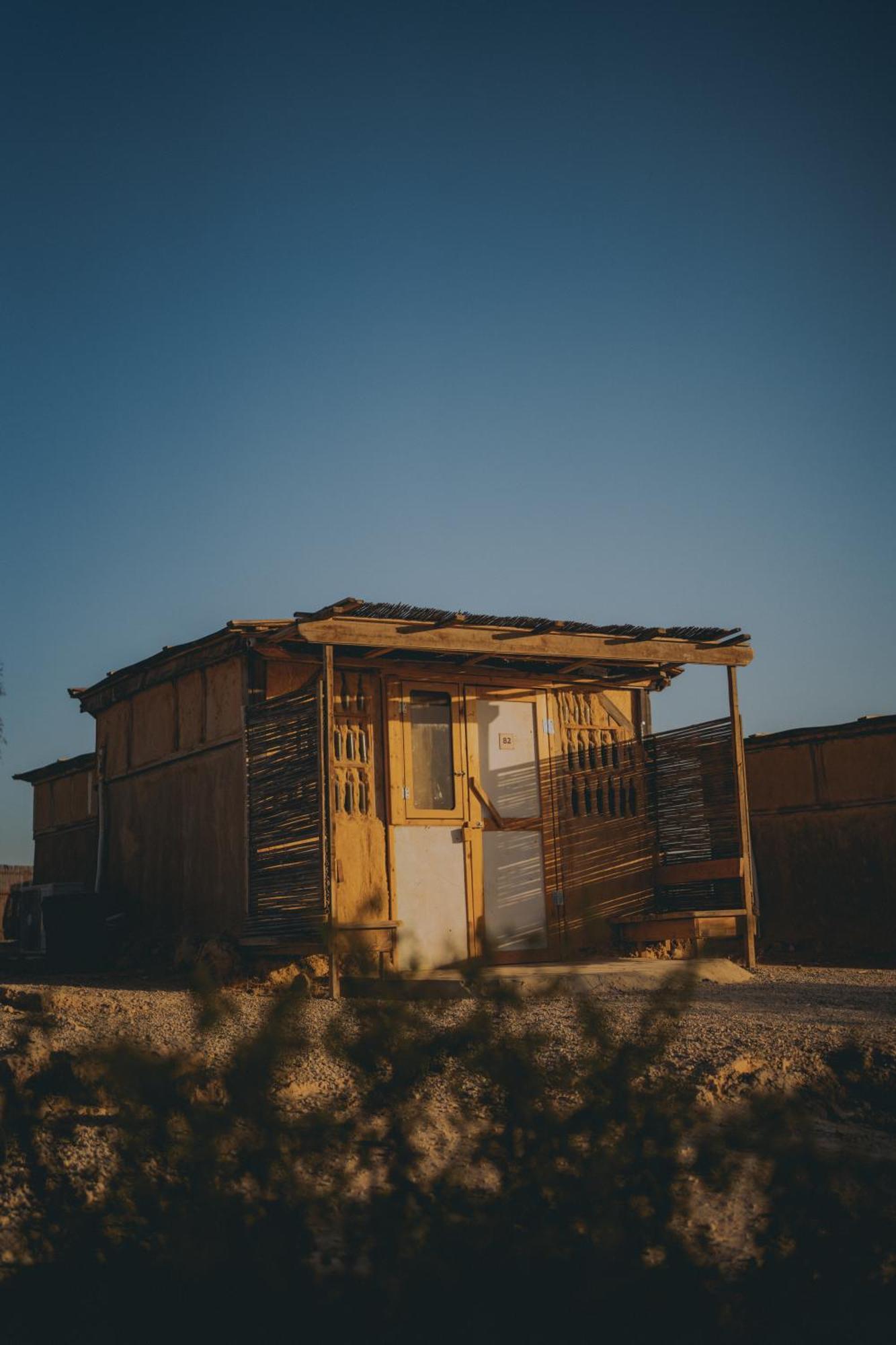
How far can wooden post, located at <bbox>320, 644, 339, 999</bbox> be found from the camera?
901 cm

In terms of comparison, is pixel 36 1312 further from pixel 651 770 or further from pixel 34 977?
pixel 651 770

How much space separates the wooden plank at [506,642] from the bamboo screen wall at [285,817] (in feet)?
1.64

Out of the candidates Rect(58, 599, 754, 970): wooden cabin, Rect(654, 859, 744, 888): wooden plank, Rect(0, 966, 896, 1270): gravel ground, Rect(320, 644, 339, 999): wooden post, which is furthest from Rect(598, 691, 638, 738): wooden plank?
Rect(320, 644, 339, 999): wooden post

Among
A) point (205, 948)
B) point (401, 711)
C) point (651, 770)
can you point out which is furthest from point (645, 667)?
point (205, 948)

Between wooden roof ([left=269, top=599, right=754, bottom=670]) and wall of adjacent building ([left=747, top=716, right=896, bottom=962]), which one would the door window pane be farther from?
wall of adjacent building ([left=747, top=716, right=896, bottom=962])

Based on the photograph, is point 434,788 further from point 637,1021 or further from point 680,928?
point 637,1021

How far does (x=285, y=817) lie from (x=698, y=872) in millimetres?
3770

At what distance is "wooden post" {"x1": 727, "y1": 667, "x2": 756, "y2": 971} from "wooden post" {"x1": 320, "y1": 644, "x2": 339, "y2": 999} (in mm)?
3602

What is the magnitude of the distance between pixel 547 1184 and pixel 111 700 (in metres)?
10.2

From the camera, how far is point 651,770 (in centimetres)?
1184

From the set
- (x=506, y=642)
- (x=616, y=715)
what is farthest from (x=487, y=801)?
(x=616, y=715)

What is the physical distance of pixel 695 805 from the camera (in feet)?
37.4

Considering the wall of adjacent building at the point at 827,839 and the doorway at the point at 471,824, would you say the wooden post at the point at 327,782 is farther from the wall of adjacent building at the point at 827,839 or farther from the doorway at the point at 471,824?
the wall of adjacent building at the point at 827,839

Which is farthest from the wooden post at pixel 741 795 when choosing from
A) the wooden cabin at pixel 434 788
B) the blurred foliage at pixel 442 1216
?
the blurred foliage at pixel 442 1216
